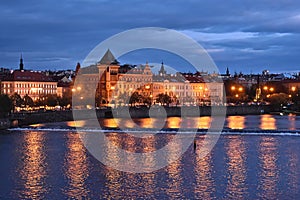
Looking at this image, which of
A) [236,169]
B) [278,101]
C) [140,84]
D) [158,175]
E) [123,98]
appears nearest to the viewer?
[158,175]

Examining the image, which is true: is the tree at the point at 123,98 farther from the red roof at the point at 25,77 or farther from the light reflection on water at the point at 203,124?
the light reflection on water at the point at 203,124

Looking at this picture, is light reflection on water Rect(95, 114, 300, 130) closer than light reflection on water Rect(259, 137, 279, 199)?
No

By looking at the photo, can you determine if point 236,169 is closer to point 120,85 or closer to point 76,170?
point 76,170

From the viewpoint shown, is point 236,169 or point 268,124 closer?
point 236,169

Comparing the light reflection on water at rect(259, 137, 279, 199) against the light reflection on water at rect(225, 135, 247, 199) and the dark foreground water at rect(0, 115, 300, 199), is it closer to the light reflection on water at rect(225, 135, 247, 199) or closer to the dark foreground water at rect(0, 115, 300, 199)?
the dark foreground water at rect(0, 115, 300, 199)

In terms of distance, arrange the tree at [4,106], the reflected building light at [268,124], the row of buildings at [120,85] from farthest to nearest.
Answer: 1. the row of buildings at [120,85]
2. the tree at [4,106]
3. the reflected building light at [268,124]

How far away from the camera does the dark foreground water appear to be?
34.0ft

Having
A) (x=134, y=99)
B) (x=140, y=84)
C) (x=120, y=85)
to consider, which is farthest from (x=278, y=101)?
(x=120, y=85)

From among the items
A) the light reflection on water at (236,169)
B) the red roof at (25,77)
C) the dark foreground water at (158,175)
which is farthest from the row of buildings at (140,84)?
the dark foreground water at (158,175)

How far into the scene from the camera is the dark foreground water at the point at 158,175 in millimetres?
10352

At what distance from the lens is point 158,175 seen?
1216 centimetres

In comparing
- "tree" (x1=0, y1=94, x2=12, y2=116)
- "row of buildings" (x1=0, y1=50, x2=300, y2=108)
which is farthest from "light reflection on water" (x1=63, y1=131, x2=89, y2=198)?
"row of buildings" (x1=0, y1=50, x2=300, y2=108)

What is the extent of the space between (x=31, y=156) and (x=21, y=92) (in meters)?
30.8

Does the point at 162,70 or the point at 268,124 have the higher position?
the point at 162,70
